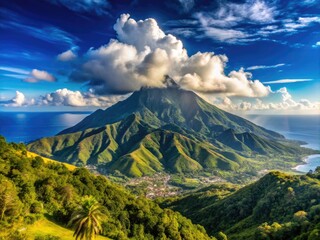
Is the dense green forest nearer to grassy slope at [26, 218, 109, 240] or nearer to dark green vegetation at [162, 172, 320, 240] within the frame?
dark green vegetation at [162, 172, 320, 240]

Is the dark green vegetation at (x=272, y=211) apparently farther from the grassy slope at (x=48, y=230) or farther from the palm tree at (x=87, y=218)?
the palm tree at (x=87, y=218)

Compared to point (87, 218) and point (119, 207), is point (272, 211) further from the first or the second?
point (87, 218)

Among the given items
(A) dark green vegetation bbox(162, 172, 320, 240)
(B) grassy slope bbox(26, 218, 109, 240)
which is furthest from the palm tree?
(A) dark green vegetation bbox(162, 172, 320, 240)

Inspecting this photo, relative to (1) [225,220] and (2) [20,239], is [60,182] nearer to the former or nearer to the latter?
(2) [20,239]

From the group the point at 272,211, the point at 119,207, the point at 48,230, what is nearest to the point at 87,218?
the point at 48,230

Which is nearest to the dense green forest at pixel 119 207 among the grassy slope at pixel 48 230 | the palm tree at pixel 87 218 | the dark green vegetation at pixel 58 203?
the dark green vegetation at pixel 58 203

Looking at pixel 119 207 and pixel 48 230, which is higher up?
pixel 48 230
